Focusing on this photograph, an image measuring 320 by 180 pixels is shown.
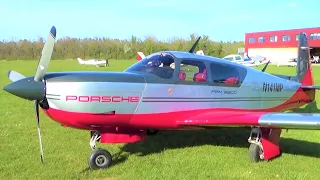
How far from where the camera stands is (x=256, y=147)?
5.96 m

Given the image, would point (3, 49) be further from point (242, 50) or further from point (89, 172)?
point (89, 172)

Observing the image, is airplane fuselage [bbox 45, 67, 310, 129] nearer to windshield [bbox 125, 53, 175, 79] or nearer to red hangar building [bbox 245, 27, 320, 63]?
windshield [bbox 125, 53, 175, 79]

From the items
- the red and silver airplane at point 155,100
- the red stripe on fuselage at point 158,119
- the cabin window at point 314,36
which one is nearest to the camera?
the red and silver airplane at point 155,100

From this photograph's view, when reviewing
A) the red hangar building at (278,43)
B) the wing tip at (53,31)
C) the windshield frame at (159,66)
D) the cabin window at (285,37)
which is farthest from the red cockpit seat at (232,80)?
the cabin window at (285,37)

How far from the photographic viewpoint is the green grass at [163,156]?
5.21m

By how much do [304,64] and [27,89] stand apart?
7464mm

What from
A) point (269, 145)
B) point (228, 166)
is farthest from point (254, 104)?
point (228, 166)

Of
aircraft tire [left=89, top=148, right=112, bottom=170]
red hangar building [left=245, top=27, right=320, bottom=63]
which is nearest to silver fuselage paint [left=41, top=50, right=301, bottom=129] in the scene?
aircraft tire [left=89, top=148, right=112, bottom=170]

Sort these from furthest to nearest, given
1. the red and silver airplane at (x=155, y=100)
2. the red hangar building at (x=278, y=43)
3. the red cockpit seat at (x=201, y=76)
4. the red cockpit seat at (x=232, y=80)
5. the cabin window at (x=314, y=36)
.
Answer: the red hangar building at (x=278, y=43), the cabin window at (x=314, y=36), the red cockpit seat at (x=232, y=80), the red cockpit seat at (x=201, y=76), the red and silver airplane at (x=155, y=100)

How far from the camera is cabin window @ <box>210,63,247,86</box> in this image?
6285 millimetres

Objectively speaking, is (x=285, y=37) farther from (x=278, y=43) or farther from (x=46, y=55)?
(x=46, y=55)

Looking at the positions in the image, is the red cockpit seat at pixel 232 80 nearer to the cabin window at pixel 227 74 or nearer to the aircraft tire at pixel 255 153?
the cabin window at pixel 227 74

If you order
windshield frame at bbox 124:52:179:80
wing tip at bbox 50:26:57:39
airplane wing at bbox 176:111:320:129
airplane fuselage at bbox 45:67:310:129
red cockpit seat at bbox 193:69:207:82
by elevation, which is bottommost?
airplane wing at bbox 176:111:320:129

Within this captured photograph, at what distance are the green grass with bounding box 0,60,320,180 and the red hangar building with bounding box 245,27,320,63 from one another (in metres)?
66.0
